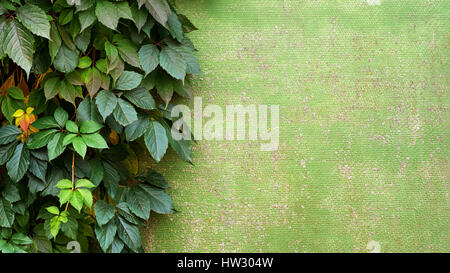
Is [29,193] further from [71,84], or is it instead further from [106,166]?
[71,84]

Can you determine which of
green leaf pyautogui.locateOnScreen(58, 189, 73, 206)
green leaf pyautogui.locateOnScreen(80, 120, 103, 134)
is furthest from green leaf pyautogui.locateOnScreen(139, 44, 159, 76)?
green leaf pyautogui.locateOnScreen(58, 189, 73, 206)

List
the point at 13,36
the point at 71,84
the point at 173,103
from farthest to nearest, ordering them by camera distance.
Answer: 1. the point at 173,103
2. the point at 71,84
3. the point at 13,36

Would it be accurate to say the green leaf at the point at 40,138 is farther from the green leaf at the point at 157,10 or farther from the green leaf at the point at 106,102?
the green leaf at the point at 157,10

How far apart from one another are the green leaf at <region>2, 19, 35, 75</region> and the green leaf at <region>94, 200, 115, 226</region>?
46 centimetres

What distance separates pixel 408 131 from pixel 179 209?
944 mm

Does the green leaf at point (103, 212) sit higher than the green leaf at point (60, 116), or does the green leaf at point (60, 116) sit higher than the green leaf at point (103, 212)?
the green leaf at point (60, 116)

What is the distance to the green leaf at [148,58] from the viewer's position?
111 cm

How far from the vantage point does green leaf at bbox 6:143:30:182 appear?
1.03m

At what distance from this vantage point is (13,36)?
95 centimetres

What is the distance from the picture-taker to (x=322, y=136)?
4.45ft

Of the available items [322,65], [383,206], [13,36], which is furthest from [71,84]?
[383,206]

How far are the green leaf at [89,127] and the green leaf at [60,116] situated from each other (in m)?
0.07

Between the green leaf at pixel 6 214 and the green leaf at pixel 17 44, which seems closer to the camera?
the green leaf at pixel 17 44

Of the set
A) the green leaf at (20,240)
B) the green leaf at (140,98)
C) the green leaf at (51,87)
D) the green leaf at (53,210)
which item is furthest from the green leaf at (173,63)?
the green leaf at (20,240)
